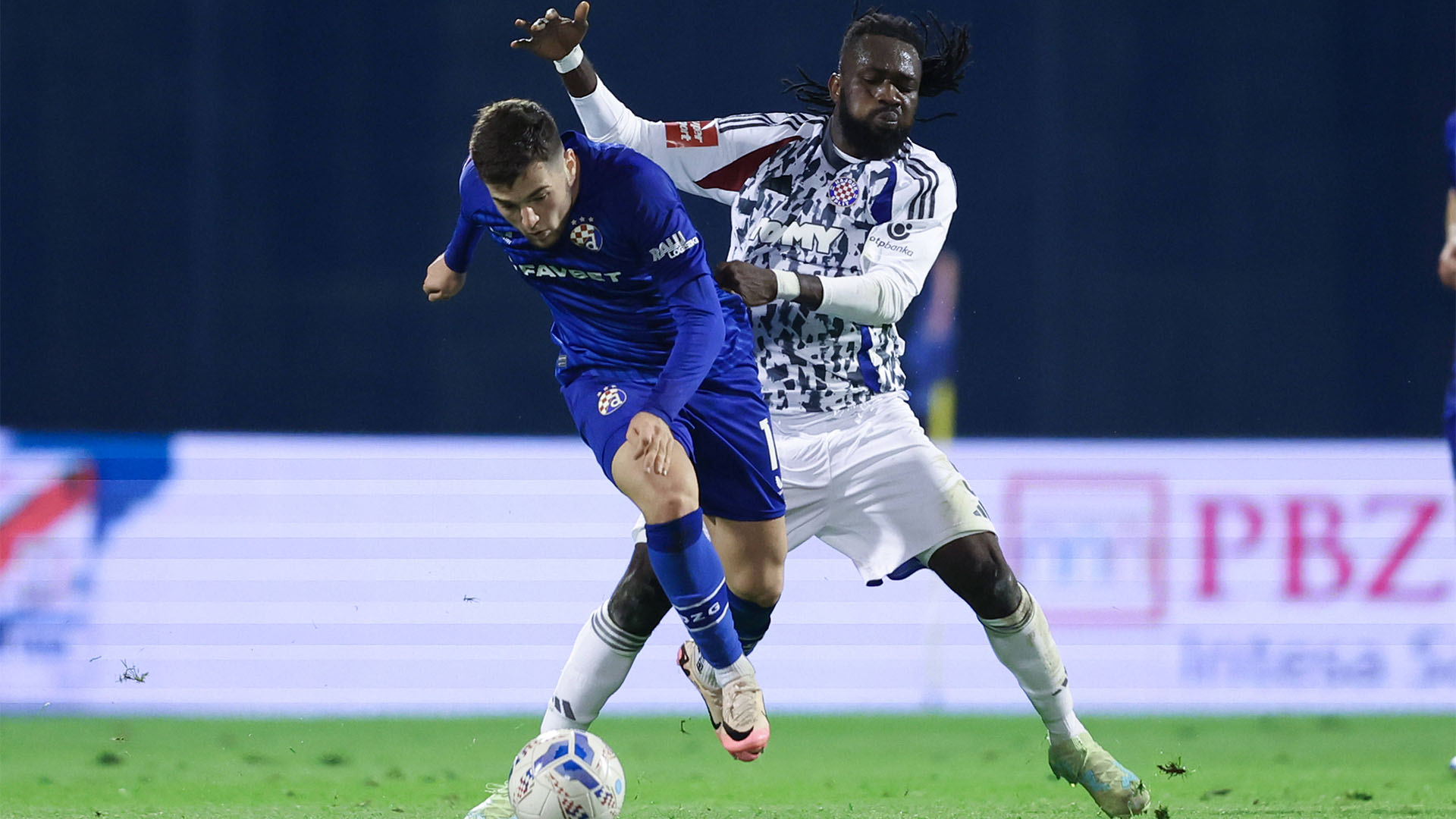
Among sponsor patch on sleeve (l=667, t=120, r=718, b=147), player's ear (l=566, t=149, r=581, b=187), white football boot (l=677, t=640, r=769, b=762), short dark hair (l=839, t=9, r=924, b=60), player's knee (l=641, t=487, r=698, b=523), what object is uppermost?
short dark hair (l=839, t=9, r=924, b=60)

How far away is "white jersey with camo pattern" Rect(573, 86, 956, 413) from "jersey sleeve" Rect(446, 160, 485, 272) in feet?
1.97

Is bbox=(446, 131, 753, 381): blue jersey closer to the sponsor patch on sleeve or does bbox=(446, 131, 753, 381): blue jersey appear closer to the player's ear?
the player's ear

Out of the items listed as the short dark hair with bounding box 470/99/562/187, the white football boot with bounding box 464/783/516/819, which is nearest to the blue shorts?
the short dark hair with bounding box 470/99/562/187

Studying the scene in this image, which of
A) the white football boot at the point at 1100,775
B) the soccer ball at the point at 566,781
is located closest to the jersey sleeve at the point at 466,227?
the soccer ball at the point at 566,781

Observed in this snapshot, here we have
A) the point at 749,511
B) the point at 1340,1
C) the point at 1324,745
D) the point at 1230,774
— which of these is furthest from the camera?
the point at 1340,1

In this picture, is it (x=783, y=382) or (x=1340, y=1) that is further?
(x=1340, y=1)

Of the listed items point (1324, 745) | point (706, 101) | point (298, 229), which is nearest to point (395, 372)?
point (298, 229)

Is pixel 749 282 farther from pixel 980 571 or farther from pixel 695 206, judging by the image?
pixel 695 206

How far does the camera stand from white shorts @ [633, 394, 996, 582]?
455 cm

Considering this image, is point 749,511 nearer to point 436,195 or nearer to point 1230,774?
point 1230,774

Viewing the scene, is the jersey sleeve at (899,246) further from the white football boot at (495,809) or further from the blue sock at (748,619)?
the white football boot at (495,809)

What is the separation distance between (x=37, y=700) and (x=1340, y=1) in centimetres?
876

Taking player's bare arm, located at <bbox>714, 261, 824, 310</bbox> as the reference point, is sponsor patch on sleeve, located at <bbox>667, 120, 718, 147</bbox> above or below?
above

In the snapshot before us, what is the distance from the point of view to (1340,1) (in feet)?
35.4
